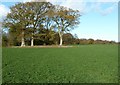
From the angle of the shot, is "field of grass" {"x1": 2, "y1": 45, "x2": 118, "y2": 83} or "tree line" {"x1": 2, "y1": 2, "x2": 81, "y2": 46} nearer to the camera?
"field of grass" {"x1": 2, "y1": 45, "x2": 118, "y2": 83}

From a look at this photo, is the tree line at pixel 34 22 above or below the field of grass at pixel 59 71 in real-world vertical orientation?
above

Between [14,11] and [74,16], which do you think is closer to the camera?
[14,11]

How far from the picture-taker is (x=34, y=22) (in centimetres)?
6397

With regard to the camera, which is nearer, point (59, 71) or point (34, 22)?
point (59, 71)

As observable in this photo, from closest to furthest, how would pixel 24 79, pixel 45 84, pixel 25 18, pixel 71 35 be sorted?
pixel 45 84, pixel 24 79, pixel 25 18, pixel 71 35

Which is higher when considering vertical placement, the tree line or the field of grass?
the tree line

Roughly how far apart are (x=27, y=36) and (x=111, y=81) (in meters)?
54.6

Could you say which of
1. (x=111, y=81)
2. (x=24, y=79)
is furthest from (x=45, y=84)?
(x=111, y=81)

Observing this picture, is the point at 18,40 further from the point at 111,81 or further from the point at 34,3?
the point at 111,81

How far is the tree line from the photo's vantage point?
63000 mm

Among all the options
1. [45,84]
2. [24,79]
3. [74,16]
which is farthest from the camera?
[74,16]

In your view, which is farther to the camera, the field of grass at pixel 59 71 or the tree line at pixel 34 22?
the tree line at pixel 34 22

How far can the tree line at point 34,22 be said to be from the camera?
63.0 meters

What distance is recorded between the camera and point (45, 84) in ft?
30.8
